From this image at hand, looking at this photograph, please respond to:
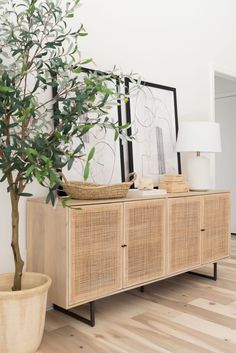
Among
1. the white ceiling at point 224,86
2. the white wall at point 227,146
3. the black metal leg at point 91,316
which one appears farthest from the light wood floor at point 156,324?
the white ceiling at point 224,86

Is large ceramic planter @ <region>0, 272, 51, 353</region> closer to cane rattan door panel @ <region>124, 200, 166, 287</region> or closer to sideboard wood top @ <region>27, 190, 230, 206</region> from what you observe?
sideboard wood top @ <region>27, 190, 230, 206</region>

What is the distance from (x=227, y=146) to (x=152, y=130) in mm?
2611

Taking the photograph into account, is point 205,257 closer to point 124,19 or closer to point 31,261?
point 31,261

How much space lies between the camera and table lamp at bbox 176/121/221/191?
288cm

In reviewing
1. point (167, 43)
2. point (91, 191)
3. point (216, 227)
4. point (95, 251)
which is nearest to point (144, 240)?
point (95, 251)

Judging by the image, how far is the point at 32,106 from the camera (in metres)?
1.75

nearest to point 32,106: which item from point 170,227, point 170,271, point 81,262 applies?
point 81,262

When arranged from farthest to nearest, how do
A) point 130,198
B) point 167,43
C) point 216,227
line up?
point 167,43, point 216,227, point 130,198

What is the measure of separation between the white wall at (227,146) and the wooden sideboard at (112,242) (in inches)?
102

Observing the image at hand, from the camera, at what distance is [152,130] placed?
3.08 metres

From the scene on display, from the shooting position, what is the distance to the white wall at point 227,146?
5.32m

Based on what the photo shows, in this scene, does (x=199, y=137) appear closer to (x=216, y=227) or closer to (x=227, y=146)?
(x=216, y=227)

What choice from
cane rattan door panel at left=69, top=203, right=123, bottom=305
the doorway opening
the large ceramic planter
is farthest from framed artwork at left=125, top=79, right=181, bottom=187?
the doorway opening

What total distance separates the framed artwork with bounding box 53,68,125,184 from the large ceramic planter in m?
0.93
